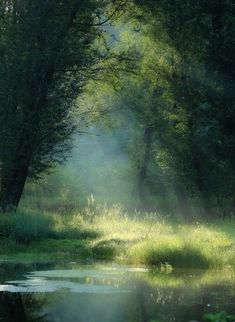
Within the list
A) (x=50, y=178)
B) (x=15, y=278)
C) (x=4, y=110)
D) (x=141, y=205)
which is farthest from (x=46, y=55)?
(x=50, y=178)

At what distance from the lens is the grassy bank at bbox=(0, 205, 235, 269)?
18.1 metres

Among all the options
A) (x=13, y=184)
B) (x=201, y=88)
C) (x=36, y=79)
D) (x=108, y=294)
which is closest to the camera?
(x=108, y=294)

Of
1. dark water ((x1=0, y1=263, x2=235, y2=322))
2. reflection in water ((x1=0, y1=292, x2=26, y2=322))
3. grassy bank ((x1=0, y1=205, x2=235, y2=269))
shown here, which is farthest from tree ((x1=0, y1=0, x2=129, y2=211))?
reflection in water ((x1=0, y1=292, x2=26, y2=322))

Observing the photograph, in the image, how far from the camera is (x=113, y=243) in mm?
20562

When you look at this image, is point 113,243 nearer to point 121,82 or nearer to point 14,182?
point 14,182

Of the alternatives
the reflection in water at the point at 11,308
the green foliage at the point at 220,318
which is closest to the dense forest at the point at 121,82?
the reflection in water at the point at 11,308

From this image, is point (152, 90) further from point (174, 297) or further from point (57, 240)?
point (174, 297)

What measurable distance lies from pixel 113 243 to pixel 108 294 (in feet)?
25.5

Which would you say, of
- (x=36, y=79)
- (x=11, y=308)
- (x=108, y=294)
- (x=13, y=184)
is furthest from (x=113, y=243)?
(x=11, y=308)

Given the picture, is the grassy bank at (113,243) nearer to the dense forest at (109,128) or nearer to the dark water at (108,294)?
the dense forest at (109,128)

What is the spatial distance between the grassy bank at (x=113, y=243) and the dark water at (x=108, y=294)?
54.7 inches

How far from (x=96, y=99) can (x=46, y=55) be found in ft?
31.6

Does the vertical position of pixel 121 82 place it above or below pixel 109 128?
above

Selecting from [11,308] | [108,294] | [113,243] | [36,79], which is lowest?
[11,308]
